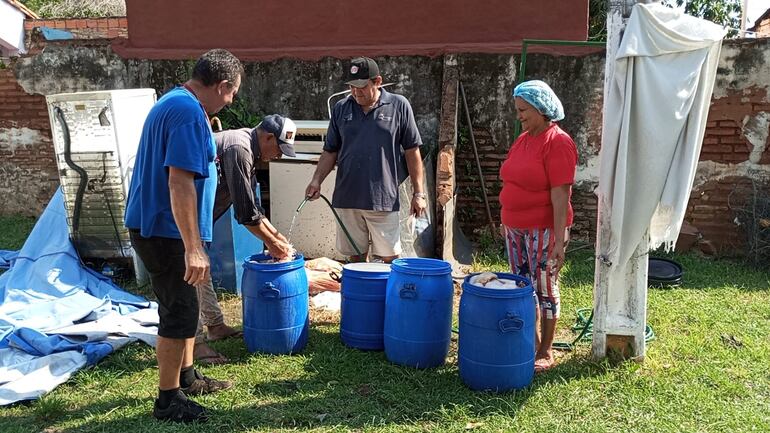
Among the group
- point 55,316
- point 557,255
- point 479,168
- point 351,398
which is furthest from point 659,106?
point 55,316

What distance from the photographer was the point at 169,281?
307 cm

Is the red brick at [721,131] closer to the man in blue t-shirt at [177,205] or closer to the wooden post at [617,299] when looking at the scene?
the wooden post at [617,299]

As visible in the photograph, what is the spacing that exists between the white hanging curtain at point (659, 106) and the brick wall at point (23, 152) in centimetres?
730

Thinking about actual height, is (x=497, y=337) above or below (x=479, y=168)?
below

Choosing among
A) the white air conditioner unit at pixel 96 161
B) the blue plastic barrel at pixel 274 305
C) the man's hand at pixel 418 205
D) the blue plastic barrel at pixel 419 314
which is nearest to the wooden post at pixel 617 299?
the blue plastic barrel at pixel 419 314

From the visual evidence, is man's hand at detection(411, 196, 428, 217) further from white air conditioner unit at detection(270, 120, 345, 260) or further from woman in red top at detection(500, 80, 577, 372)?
white air conditioner unit at detection(270, 120, 345, 260)

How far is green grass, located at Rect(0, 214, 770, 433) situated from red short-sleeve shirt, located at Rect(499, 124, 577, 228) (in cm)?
98

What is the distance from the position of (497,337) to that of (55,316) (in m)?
3.25

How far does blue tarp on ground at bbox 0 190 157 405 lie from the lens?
3.71m

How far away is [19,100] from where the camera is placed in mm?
8039

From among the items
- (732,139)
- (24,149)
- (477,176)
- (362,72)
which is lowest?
(477,176)

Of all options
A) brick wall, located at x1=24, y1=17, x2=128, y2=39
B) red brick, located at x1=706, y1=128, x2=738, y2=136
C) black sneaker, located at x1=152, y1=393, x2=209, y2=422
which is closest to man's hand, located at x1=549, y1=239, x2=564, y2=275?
black sneaker, located at x1=152, y1=393, x2=209, y2=422

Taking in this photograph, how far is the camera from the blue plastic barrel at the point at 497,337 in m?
3.40

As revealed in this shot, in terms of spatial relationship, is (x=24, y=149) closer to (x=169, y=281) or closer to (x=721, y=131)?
(x=169, y=281)
